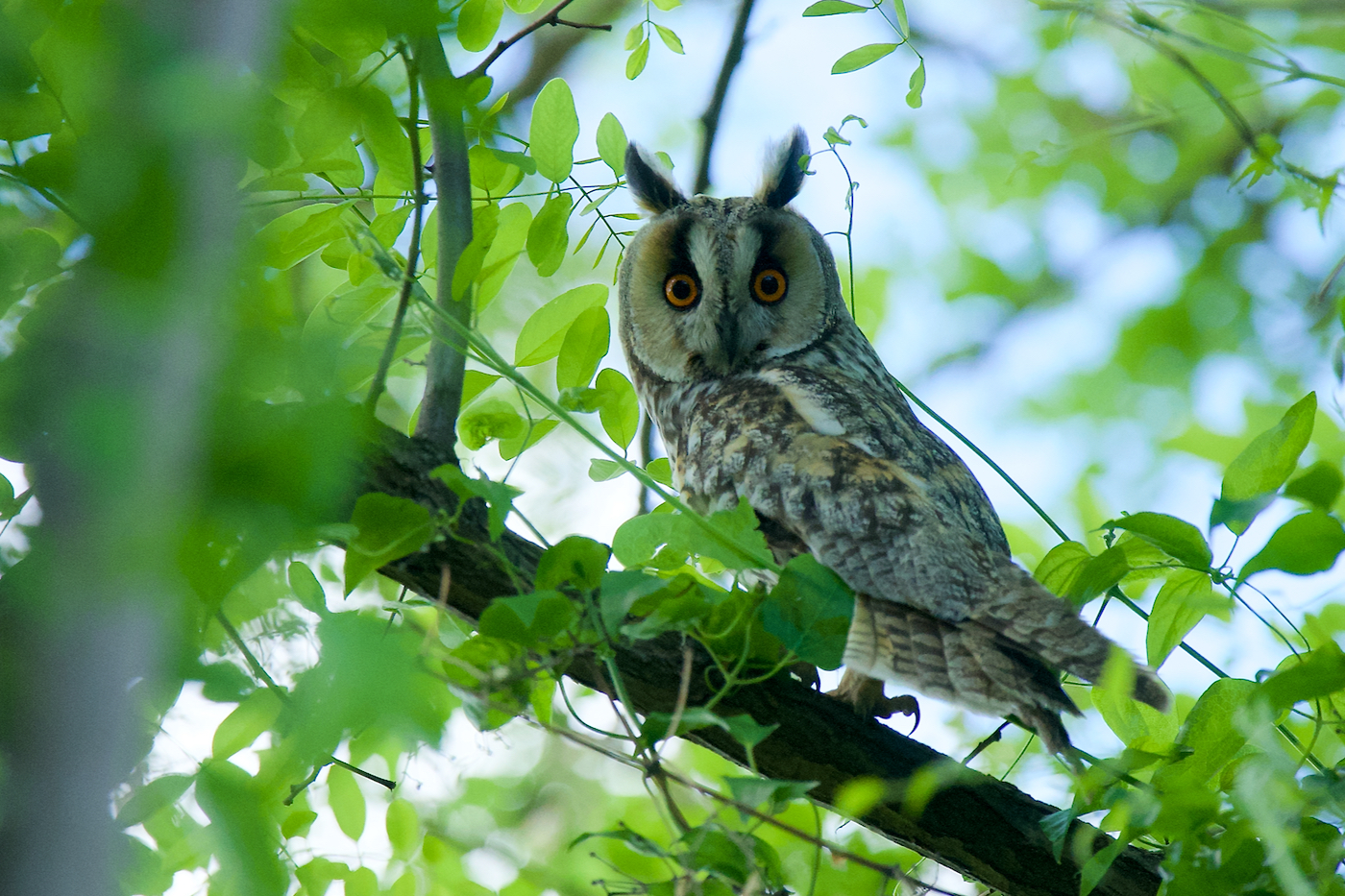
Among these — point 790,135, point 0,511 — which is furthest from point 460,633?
point 790,135

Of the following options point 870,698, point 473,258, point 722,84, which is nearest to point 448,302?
point 473,258

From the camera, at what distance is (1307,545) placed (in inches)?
44.1

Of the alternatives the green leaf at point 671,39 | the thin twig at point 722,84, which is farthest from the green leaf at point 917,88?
the thin twig at point 722,84

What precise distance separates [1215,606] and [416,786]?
1092 millimetres

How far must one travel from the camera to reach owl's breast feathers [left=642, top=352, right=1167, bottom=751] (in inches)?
66.8

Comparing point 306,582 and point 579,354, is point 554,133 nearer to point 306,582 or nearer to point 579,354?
point 579,354

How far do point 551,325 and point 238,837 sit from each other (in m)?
1.17

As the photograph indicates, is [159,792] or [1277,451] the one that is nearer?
[159,792]

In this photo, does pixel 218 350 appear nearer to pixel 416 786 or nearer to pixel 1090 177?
pixel 416 786

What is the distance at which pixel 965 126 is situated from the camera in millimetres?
6410

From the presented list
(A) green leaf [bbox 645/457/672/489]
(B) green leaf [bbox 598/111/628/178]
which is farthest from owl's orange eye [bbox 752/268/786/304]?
Answer: (B) green leaf [bbox 598/111/628/178]

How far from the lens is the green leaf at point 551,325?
1.73 meters

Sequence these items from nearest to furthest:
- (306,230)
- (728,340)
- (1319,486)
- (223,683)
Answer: (223,683), (1319,486), (306,230), (728,340)

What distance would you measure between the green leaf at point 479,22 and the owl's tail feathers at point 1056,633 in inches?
52.3
